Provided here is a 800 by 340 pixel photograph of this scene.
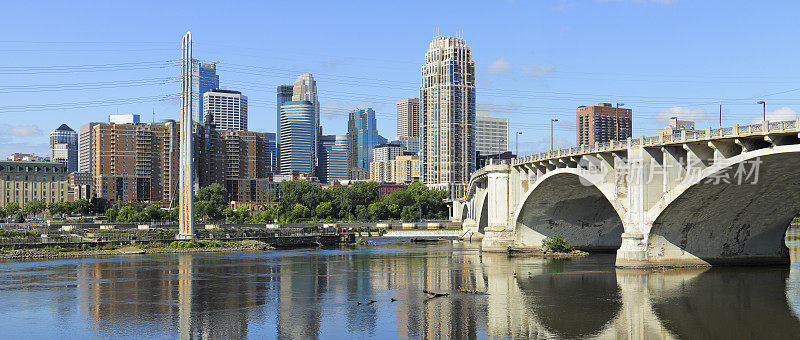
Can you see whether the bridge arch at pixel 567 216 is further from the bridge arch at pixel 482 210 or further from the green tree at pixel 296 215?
the green tree at pixel 296 215

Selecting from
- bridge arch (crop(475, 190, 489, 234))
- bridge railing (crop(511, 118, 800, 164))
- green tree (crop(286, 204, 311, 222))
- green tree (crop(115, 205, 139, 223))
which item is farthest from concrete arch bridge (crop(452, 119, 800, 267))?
green tree (crop(115, 205, 139, 223))

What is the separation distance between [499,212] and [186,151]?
4349 centimetres

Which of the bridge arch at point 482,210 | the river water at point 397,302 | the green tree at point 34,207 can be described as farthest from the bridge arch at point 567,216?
the green tree at point 34,207

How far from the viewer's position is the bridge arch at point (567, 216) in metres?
81.3

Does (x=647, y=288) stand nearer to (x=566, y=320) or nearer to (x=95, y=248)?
(x=566, y=320)

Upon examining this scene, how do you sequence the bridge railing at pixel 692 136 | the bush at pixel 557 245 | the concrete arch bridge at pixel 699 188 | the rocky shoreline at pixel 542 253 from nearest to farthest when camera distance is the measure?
the bridge railing at pixel 692 136, the concrete arch bridge at pixel 699 188, the rocky shoreline at pixel 542 253, the bush at pixel 557 245

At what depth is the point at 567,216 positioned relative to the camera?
3430 inches

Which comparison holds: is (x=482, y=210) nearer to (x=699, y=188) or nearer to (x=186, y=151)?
(x=186, y=151)

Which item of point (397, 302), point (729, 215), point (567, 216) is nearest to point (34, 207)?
point (567, 216)

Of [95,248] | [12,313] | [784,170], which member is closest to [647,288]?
[784,170]

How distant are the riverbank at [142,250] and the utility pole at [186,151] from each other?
14.6 ft

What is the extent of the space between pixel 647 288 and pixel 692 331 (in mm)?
14471

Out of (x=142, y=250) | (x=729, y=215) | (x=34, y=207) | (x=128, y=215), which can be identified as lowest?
(x=142, y=250)

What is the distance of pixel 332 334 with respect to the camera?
3681cm
